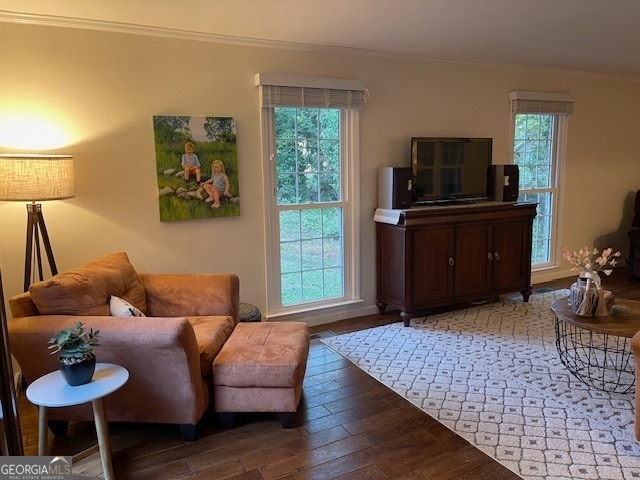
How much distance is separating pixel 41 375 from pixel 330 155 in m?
2.75

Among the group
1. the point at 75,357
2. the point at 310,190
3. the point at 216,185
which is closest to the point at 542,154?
the point at 310,190

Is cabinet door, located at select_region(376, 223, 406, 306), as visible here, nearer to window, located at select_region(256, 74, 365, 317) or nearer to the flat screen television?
window, located at select_region(256, 74, 365, 317)

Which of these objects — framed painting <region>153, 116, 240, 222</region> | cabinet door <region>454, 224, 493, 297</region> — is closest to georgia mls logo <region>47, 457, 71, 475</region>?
framed painting <region>153, 116, 240, 222</region>

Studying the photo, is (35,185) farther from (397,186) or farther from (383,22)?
(397,186)

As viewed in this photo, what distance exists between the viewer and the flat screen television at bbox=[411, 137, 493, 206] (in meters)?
4.44

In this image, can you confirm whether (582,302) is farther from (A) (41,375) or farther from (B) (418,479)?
(A) (41,375)

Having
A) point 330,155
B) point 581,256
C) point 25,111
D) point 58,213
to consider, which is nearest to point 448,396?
point 581,256

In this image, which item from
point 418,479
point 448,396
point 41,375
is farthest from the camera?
point 448,396

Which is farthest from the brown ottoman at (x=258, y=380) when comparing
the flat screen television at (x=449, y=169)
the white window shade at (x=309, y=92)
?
the flat screen television at (x=449, y=169)

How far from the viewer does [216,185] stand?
3719 millimetres

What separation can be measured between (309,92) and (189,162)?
114cm

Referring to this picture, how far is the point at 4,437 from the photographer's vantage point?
1.38 metres

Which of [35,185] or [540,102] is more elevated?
[540,102]

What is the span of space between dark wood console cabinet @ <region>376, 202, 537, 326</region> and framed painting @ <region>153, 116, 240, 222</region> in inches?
57.8
